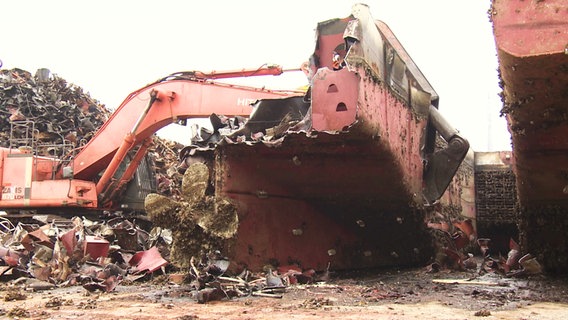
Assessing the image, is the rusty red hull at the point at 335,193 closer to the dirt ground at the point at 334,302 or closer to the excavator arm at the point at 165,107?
the dirt ground at the point at 334,302

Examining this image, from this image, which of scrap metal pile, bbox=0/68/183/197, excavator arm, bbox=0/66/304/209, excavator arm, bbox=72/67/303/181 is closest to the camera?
excavator arm, bbox=72/67/303/181

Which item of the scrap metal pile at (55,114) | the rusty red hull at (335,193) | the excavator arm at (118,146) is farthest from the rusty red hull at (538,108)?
the scrap metal pile at (55,114)

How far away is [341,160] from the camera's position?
4.59 meters

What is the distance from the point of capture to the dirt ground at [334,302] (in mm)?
2885

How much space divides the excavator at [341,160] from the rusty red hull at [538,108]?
3.35ft

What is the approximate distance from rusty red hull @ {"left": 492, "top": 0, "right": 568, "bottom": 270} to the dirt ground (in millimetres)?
488

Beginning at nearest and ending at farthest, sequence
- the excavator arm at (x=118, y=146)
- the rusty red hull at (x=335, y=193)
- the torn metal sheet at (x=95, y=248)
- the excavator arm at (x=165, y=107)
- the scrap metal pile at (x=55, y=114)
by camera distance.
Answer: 1. the rusty red hull at (x=335, y=193)
2. the torn metal sheet at (x=95, y=248)
3. the excavator arm at (x=165, y=107)
4. the excavator arm at (x=118, y=146)
5. the scrap metal pile at (x=55, y=114)

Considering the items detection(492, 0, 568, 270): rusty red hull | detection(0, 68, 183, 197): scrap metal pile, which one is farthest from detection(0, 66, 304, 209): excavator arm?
detection(492, 0, 568, 270): rusty red hull

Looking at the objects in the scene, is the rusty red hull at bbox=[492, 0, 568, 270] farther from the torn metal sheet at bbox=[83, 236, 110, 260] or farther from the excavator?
the torn metal sheet at bbox=[83, 236, 110, 260]

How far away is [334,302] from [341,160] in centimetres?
154

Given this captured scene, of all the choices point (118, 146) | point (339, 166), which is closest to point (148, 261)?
point (339, 166)

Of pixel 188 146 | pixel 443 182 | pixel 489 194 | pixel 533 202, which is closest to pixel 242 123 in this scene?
pixel 188 146

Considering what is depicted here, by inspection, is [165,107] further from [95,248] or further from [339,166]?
[339,166]

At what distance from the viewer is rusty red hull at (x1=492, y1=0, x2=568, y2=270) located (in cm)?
276
